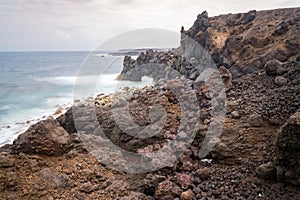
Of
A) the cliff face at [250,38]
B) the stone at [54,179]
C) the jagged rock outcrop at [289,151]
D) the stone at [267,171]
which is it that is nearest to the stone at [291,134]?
the jagged rock outcrop at [289,151]

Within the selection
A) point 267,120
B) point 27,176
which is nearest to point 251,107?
point 267,120

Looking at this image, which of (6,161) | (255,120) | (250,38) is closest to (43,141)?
(6,161)

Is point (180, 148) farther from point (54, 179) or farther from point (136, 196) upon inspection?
point (54, 179)

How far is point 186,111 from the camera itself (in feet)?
26.9

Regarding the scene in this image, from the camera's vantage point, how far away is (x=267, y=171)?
5.32 m

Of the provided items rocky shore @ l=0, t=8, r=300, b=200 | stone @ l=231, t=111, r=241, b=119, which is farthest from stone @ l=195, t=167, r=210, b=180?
stone @ l=231, t=111, r=241, b=119

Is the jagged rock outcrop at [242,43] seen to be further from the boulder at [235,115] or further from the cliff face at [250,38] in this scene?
the boulder at [235,115]

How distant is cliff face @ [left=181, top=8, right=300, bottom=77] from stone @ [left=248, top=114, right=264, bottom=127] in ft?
21.6

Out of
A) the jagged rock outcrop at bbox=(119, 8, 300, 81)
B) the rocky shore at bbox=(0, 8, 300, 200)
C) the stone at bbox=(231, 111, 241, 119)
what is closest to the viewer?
the rocky shore at bbox=(0, 8, 300, 200)

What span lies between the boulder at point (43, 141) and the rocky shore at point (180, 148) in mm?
22

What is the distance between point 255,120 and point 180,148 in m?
2.03

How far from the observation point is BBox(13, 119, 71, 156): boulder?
6.11 meters

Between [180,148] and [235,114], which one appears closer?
[180,148]

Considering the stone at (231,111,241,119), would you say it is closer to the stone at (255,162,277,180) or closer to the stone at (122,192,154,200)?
the stone at (255,162,277,180)
